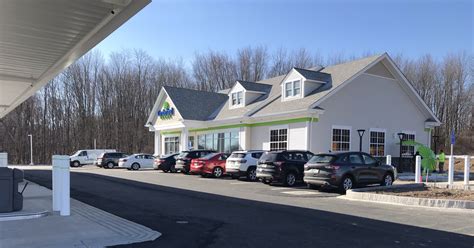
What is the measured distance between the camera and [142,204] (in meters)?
12.8

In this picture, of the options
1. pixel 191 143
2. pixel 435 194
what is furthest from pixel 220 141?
pixel 435 194

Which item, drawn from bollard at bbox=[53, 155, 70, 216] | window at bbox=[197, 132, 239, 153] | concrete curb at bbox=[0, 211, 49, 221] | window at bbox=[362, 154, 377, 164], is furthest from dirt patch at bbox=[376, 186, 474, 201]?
window at bbox=[197, 132, 239, 153]

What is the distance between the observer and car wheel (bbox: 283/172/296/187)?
1981 centimetres

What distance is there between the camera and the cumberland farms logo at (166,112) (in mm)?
41503

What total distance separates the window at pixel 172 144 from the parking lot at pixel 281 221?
26.8 meters

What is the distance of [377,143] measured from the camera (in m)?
30.6

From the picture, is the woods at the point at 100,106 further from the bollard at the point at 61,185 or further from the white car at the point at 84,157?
the bollard at the point at 61,185

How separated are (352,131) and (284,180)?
1143cm

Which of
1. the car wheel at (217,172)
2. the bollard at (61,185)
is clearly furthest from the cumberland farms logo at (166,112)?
the bollard at (61,185)

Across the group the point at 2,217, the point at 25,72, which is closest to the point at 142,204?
the point at 2,217

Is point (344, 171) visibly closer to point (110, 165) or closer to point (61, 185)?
point (61, 185)

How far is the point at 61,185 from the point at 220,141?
87.8 feet

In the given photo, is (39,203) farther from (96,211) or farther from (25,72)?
(25,72)

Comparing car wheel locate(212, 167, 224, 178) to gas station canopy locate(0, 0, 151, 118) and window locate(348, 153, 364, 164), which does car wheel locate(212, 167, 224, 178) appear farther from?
gas station canopy locate(0, 0, 151, 118)
